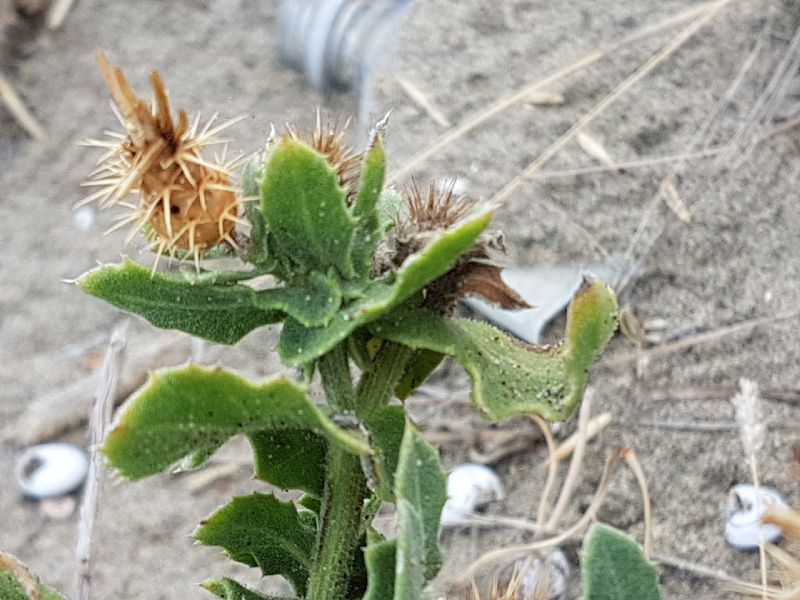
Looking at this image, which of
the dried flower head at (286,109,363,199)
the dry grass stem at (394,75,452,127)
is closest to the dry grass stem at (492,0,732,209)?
the dry grass stem at (394,75,452,127)

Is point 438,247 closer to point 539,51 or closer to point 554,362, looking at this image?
point 554,362

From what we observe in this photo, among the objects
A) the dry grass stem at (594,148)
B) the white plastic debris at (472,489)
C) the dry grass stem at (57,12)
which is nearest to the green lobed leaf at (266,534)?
the white plastic debris at (472,489)

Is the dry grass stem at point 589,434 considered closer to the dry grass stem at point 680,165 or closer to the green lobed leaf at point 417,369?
the dry grass stem at point 680,165

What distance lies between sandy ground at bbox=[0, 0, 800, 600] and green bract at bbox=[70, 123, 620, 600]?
1.19 m

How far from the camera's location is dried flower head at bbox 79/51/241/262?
43cm

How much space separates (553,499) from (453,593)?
1.17 feet

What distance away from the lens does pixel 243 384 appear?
0.42m

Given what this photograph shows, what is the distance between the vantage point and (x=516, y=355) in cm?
50

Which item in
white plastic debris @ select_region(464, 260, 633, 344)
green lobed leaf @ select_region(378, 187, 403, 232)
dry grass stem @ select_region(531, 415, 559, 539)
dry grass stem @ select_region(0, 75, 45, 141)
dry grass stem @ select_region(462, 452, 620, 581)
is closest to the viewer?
green lobed leaf @ select_region(378, 187, 403, 232)

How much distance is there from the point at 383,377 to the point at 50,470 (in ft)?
6.46

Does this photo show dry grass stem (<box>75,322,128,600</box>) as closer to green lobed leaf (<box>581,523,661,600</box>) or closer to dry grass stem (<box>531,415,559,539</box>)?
green lobed leaf (<box>581,523,661,600</box>)

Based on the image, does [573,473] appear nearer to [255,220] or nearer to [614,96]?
[614,96]

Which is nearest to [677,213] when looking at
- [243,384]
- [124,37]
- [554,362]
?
[554,362]

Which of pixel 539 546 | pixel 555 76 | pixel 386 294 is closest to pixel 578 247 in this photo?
pixel 555 76
